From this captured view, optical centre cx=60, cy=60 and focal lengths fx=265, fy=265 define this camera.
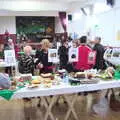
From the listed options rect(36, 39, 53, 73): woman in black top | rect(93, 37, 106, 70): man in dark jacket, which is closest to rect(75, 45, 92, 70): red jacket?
rect(93, 37, 106, 70): man in dark jacket

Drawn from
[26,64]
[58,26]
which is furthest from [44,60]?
[58,26]

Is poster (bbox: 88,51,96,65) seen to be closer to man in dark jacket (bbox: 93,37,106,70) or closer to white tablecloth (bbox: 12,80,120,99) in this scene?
man in dark jacket (bbox: 93,37,106,70)

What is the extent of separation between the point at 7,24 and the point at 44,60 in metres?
12.1

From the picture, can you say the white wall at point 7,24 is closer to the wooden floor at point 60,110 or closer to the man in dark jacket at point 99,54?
the man in dark jacket at point 99,54

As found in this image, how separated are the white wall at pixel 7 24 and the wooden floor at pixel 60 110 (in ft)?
39.2

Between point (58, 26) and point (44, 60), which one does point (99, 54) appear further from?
point (58, 26)

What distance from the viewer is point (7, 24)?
17.0 m

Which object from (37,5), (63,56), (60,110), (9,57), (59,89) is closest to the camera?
(59,89)

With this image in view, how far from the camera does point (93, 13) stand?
11836 millimetres

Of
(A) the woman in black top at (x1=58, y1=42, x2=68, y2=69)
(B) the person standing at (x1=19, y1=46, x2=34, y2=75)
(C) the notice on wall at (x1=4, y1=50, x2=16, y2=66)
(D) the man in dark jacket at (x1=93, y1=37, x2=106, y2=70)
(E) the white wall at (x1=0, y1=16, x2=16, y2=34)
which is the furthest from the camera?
(E) the white wall at (x1=0, y1=16, x2=16, y2=34)

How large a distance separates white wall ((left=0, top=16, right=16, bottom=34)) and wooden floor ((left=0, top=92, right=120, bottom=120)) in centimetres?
1196

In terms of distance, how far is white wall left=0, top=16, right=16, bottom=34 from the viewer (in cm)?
1698

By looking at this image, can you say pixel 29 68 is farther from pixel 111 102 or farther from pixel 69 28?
pixel 69 28

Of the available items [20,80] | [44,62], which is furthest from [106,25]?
[20,80]
